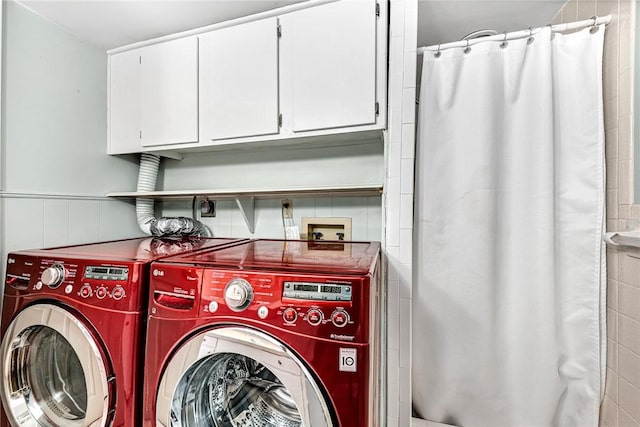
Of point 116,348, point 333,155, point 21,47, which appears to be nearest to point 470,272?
point 333,155

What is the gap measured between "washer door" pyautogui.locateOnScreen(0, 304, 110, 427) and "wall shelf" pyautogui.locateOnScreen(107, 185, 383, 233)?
83 centimetres

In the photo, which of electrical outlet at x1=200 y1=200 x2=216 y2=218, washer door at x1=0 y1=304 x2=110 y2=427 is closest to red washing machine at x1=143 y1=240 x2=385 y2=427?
washer door at x1=0 y1=304 x2=110 y2=427

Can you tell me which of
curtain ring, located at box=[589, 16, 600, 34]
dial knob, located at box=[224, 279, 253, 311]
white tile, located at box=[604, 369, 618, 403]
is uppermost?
curtain ring, located at box=[589, 16, 600, 34]

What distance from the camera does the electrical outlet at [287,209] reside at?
1864 mm

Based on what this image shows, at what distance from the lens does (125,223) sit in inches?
80.3

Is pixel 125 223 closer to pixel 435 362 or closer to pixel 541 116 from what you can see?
pixel 435 362

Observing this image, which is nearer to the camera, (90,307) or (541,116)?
(90,307)

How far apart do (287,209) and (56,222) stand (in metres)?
1.26

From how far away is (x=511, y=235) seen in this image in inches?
56.7

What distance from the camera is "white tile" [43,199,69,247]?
1.58 m

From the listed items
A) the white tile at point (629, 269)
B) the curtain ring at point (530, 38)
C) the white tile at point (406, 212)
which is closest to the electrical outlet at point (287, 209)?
the white tile at point (406, 212)

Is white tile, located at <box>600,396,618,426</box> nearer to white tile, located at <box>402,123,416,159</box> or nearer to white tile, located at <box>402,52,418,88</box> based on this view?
white tile, located at <box>402,123,416,159</box>

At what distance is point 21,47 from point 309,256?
5.79 feet

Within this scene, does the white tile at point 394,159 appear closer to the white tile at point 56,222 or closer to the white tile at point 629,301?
the white tile at point 629,301
